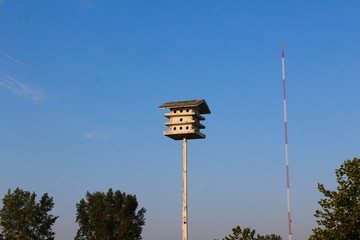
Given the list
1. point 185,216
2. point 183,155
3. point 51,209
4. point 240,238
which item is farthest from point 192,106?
point 51,209

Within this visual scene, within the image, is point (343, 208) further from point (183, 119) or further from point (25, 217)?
point (25, 217)

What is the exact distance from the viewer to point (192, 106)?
38.1 meters

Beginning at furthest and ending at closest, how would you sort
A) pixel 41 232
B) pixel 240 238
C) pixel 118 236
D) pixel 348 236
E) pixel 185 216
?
pixel 118 236 < pixel 41 232 < pixel 185 216 < pixel 240 238 < pixel 348 236

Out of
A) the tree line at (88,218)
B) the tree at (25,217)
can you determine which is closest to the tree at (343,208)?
the tree line at (88,218)

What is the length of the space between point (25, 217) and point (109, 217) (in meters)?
10.1

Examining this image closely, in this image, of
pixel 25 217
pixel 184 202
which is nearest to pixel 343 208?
pixel 184 202

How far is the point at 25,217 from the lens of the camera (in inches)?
2131

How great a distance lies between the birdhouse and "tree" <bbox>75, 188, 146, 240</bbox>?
24.2 meters

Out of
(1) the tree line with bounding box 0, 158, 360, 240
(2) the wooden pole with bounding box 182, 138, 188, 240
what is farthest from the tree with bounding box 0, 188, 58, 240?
(2) the wooden pole with bounding box 182, 138, 188, 240

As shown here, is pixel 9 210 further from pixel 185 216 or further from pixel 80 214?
pixel 185 216

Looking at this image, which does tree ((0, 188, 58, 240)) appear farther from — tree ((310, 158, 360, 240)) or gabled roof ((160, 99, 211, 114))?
tree ((310, 158, 360, 240))

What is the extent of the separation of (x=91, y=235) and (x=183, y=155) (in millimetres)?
26590

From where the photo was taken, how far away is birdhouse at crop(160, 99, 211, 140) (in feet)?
124

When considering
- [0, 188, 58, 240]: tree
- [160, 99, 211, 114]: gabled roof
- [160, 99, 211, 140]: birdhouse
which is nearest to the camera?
[160, 99, 211, 140]: birdhouse
